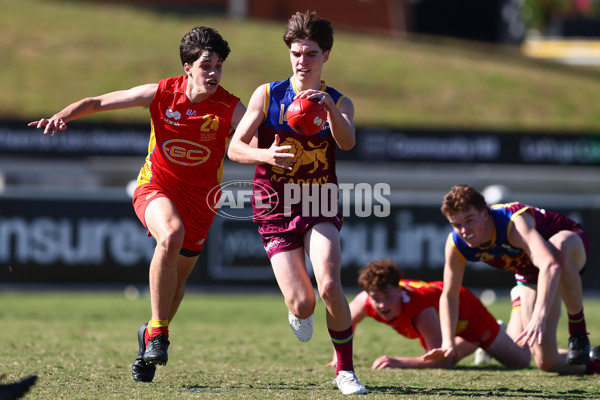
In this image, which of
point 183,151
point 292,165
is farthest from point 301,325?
point 183,151

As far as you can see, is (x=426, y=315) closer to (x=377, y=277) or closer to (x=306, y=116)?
(x=377, y=277)

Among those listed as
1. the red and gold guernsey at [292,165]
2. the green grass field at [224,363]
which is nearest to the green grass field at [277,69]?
the green grass field at [224,363]

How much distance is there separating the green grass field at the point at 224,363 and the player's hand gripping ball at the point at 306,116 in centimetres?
158

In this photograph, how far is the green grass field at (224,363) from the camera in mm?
5312

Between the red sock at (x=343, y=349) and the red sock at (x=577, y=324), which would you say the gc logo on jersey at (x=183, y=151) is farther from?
the red sock at (x=577, y=324)

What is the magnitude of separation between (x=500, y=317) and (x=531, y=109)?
18.1 meters

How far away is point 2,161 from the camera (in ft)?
61.4

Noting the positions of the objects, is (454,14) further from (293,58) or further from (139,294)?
(293,58)

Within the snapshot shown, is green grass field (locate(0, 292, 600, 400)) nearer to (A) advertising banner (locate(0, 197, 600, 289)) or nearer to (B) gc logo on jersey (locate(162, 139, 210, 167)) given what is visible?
(B) gc logo on jersey (locate(162, 139, 210, 167))

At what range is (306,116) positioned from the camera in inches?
209

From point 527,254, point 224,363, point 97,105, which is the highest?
point 97,105

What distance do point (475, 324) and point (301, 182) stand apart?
2315mm

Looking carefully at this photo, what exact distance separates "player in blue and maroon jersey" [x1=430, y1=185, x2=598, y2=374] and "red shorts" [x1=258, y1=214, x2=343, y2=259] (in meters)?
0.93

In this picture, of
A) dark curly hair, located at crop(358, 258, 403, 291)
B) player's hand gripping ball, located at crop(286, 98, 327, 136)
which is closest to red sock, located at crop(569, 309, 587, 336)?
dark curly hair, located at crop(358, 258, 403, 291)
